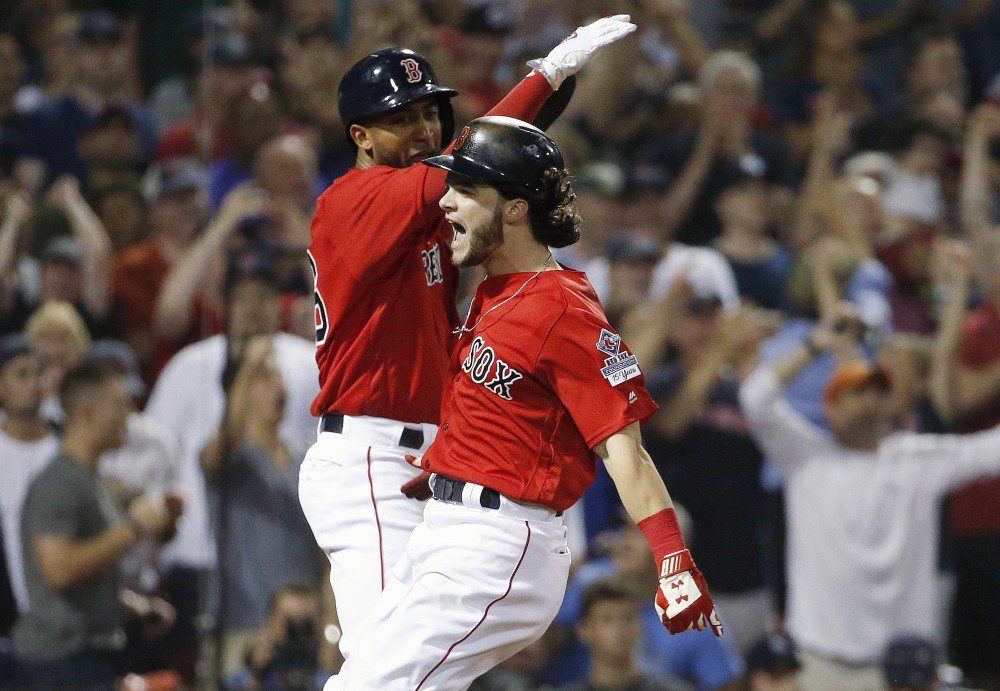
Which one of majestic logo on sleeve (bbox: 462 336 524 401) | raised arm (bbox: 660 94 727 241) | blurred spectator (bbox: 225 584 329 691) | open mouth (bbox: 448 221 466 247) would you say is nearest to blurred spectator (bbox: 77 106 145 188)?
blurred spectator (bbox: 225 584 329 691)

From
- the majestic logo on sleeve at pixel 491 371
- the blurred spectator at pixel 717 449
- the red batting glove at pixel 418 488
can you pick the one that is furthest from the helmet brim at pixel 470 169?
the blurred spectator at pixel 717 449

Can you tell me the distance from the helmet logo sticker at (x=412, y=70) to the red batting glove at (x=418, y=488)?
3.04ft

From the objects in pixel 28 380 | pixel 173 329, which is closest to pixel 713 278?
pixel 173 329

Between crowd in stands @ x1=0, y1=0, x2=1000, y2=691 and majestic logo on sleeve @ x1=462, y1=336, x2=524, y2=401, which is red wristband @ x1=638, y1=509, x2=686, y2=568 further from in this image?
crowd in stands @ x1=0, y1=0, x2=1000, y2=691

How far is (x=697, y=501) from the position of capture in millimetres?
5754

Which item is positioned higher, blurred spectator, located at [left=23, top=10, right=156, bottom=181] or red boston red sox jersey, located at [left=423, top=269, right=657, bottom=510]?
blurred spectator, located at [left=23, top=10, right=156, bottom=181]

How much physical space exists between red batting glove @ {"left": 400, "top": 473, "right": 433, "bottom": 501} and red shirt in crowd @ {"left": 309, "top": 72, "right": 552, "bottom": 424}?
17cm

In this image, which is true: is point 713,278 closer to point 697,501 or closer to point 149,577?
point 697,501

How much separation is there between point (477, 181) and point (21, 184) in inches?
166

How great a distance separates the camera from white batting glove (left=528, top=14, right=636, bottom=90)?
329 centimetres

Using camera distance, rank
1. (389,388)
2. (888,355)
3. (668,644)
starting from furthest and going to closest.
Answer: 1. (888,355)
2. (668,644)
3. (389,388)

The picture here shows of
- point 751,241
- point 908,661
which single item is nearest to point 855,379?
point 751,241

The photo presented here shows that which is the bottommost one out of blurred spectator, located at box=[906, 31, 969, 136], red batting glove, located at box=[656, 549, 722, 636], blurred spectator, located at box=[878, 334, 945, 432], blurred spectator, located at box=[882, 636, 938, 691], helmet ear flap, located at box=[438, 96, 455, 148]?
blurred spectator, located at box=[882, 636, 938, 691]

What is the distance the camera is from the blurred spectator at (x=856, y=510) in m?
5.61
